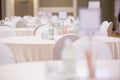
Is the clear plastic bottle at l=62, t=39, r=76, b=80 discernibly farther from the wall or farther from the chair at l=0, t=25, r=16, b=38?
the wall

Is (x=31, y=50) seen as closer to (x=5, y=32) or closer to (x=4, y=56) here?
(x=4, y=56)

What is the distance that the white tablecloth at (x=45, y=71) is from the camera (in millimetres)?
1680

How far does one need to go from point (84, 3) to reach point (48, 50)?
529 inches

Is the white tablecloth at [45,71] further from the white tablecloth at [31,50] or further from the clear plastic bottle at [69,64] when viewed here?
the white tablecloth at [31,50]

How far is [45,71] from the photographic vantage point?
6.28ft

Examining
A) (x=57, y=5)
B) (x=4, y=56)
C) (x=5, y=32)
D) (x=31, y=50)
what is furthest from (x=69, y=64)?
(x=57, y=5)

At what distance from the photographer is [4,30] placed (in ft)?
17.9

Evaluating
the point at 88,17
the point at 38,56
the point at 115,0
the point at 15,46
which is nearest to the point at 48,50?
the point at 38,56

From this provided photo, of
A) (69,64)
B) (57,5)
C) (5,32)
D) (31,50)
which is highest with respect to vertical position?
(57,5)

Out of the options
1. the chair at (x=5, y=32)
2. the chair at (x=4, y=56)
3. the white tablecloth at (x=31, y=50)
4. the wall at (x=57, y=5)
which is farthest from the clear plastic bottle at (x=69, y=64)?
the wall at (x=57, y=5)

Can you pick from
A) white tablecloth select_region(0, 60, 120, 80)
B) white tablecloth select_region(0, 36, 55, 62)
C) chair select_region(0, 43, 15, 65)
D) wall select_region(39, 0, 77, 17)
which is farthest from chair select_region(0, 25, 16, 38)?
wall select_region(39, 0, 77, 17)

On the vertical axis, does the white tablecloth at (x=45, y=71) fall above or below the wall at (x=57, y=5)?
below

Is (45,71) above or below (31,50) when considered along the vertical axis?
above

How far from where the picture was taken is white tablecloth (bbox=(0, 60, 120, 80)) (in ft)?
5.51
